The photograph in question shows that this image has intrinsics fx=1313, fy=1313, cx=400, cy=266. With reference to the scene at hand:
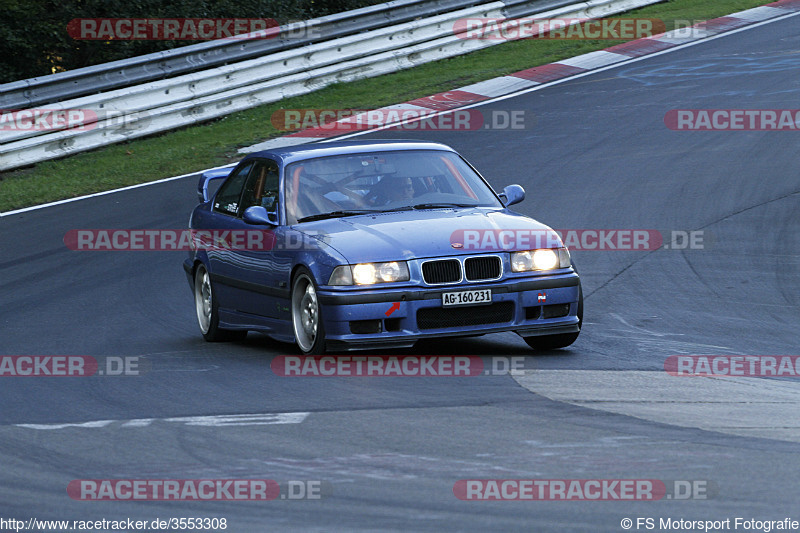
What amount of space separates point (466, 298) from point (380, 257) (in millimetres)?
599

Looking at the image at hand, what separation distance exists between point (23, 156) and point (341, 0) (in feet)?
40.4

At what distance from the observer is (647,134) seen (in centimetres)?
1823

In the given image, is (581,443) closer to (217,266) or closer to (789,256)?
(217,266)

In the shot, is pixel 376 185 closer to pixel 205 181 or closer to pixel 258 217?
pixel 258 217

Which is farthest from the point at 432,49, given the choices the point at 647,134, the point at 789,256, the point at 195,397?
the point at 195,397

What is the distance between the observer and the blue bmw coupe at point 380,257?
8227mm
